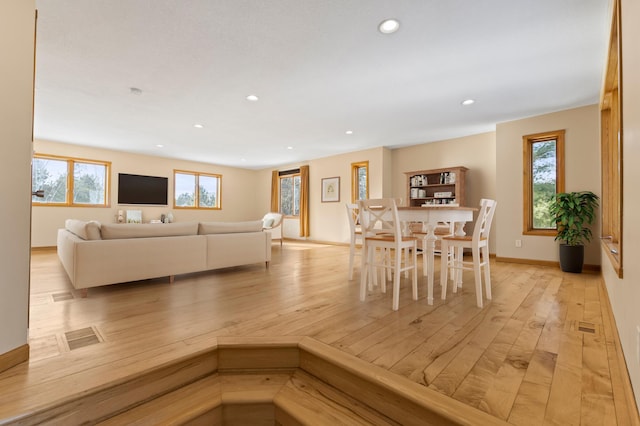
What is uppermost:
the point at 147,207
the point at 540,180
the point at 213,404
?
the point at 540,180

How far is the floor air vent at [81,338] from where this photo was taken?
5.57 feet

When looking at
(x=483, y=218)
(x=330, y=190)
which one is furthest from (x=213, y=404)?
(x=330, y=190)

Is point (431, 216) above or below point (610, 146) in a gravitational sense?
below

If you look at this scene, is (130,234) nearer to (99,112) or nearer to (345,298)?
(345,298)

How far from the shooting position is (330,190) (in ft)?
25.1

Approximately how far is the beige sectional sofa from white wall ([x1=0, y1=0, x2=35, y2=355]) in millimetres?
1306

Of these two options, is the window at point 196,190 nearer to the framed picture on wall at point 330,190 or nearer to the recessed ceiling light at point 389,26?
the framed picture on wall at point 330,190

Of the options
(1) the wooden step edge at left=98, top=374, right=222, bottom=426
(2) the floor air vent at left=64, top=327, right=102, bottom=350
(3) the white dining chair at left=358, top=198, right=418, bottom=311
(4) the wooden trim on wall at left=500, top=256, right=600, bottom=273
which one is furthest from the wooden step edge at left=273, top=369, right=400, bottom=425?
(4) the wooden trim on wall at left=500, top=256, right=600, bottom=273

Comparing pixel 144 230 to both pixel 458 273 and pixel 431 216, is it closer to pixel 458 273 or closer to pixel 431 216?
pixel 431 216

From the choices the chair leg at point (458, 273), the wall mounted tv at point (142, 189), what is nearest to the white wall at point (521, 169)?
the chair leg at point (458, 273)

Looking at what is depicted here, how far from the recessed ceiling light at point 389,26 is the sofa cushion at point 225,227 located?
9.15 feet

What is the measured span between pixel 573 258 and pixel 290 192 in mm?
6836

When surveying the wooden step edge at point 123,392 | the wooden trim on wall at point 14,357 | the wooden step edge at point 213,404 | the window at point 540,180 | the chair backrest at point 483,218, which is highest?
the window at point 540,180

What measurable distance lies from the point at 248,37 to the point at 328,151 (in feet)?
15.4
